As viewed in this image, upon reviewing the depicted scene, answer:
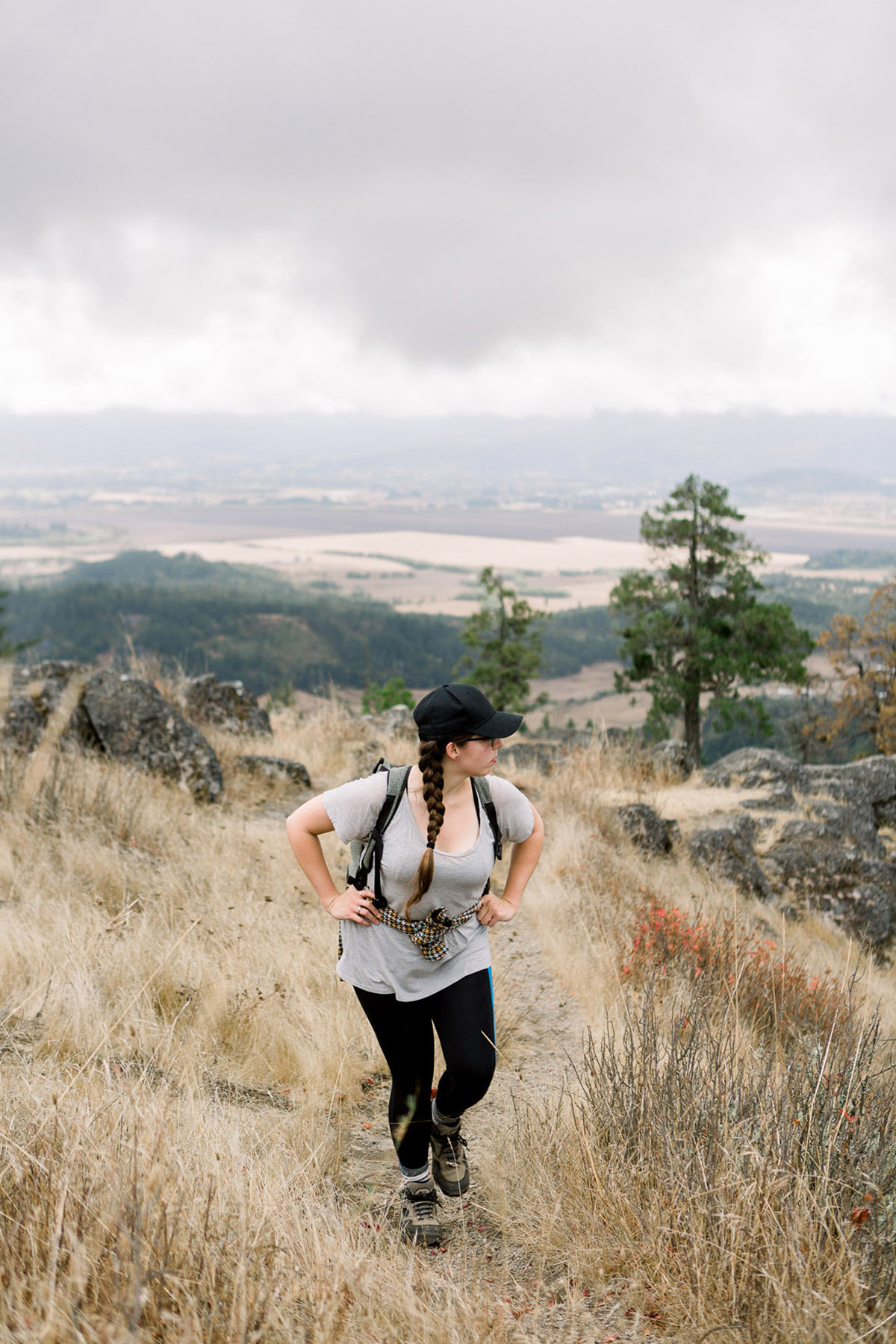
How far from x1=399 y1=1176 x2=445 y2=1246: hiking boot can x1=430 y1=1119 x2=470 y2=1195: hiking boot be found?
84 millimetres

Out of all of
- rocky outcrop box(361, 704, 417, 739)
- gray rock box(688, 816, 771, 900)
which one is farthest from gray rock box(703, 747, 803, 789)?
rocky outcrop box(361, 704, 417, 739)

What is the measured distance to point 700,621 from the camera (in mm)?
26375

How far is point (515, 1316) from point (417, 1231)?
66 cm

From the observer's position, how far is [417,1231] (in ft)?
8.56

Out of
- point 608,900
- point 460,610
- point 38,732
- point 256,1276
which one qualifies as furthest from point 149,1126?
point 460,610

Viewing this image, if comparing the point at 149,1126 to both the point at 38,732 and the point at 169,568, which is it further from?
the point at 169,568

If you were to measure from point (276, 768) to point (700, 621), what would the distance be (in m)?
20.5

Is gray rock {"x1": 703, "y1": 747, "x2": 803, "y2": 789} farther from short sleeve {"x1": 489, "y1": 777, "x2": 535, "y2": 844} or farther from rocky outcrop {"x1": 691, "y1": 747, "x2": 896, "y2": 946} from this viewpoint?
short sleeve {"x1": 489, "y1": 777, "x2": 535, "y2": 844}

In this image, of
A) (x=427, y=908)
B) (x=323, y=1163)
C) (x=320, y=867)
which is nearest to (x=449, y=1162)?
(x=323, y=1163)

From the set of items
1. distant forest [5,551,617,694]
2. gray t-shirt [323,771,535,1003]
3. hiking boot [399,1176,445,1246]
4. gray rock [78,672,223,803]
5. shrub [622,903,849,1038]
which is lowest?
distant forest [5,551,617,694]

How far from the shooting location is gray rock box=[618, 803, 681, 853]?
8312 mm

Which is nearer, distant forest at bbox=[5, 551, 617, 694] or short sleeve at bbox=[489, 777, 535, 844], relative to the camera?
short sleeve at bbox=[489, 777, 535, 844]

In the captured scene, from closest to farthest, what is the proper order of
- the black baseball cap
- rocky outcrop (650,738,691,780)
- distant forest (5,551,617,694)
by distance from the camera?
Answer: the black baseball cap → rocky outcrop (650,738,691,780) → distant forest (5,551,617,694)

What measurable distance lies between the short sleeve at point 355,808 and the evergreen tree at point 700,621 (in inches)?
926
